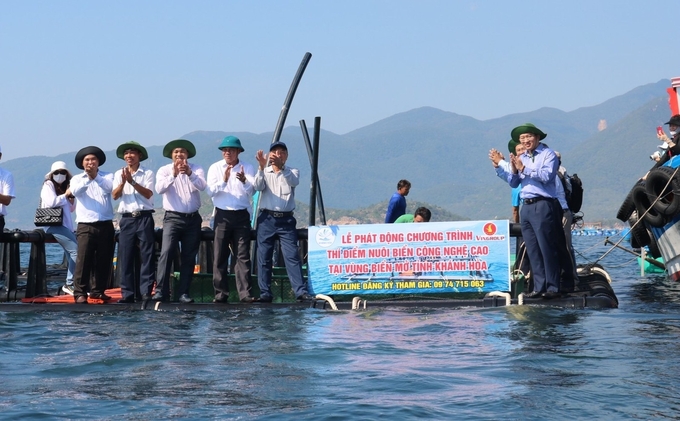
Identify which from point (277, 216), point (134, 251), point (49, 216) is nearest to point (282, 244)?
point (277, 216)

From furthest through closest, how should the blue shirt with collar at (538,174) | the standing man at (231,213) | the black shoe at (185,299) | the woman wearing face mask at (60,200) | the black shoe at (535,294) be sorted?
the woman wearing face mask at (60,200) → the black shoe at (185,299) → the standing man at (231,213) → the black shoe at (535,294) → the blue shirt with collar at (538,174)

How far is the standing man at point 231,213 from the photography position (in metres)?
12.7

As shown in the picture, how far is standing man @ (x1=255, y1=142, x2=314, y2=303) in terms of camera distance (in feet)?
41.8

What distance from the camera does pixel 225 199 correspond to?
41.9ft

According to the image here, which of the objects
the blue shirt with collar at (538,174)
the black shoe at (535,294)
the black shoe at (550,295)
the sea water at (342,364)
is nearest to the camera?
the sea water at (342,364)

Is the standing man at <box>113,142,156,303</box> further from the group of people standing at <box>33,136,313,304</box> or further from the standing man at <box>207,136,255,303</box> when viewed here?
the standing man at <box>207,136,255,303</box>

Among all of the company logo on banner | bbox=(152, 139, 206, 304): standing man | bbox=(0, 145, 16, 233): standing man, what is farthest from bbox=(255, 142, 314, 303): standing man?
bbox=(0, 145, 16, 233): standing man

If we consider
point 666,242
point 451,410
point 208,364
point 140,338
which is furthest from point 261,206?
point 666,242

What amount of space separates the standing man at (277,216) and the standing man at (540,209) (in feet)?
9.50

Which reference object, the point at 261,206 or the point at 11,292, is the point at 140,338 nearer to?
the point at 261,206

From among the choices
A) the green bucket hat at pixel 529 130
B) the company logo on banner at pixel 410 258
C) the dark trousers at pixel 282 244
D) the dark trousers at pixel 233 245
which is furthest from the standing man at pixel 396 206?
the green bucket hat at pixel 529 130

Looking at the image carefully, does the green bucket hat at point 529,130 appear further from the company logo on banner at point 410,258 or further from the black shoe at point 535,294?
the black shoe at point 535,294

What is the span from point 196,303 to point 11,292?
3.13m

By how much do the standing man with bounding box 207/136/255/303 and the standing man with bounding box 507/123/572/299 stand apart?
347cm
